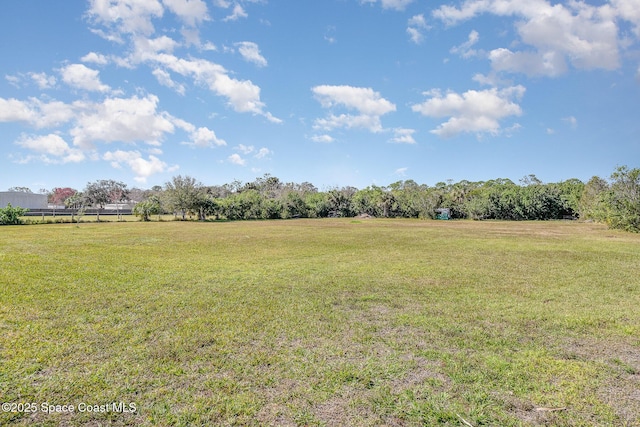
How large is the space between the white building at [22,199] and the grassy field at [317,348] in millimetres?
73919

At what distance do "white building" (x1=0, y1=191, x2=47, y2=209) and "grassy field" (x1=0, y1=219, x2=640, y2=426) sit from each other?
243 ft

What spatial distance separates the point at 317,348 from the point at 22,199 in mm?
86186

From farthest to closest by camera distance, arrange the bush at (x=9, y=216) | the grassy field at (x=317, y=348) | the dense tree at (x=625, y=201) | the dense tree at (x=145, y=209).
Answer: the dense tree at (x=145, y=209), the bush at (x=9, y=216), the dense tree at (x=625, y=201), the grassy field at (x=317, y=348)

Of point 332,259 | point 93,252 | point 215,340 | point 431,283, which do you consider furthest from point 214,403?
point 93,252

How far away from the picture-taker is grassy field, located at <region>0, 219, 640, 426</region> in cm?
341

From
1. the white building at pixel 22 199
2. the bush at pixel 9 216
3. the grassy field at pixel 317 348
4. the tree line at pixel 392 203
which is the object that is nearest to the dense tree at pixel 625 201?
the tree line at pixel 392 203

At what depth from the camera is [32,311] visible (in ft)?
20.4

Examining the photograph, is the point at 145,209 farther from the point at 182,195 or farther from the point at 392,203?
the point at 392,203

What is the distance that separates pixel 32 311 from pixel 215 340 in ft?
12.6

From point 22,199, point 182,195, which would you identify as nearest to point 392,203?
point 182,195

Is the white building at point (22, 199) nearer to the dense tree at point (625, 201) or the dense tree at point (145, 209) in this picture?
the dense tree at point (145, 209)

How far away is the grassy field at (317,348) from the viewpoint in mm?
3410

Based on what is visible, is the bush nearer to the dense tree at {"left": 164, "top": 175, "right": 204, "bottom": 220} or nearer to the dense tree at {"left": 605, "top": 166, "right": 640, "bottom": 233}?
the dense tree at {"left": 164, "top": 175, "right": 204, "bottom": 220}

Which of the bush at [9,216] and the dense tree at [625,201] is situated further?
the bush at [9,216]
